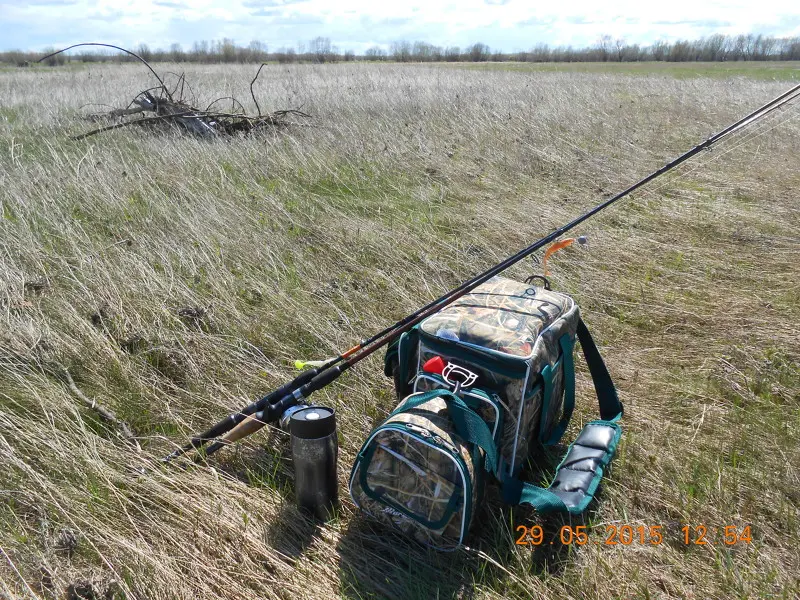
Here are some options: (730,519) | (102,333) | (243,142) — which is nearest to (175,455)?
(102,333)

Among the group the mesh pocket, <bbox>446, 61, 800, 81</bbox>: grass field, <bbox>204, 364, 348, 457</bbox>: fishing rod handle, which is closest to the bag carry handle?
the mesh pocket

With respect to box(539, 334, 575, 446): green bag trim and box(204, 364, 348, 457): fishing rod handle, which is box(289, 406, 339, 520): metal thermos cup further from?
box(539, 334, 575, 446): green bag trim

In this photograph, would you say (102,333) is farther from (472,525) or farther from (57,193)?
(57,193)

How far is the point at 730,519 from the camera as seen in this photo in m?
2.06

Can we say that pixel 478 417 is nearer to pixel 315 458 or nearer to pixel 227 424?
pixel 315 458

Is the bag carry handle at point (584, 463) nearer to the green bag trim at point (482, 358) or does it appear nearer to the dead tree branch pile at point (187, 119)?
the green bag trim at point (482, 358)

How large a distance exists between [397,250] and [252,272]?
3.78 ft

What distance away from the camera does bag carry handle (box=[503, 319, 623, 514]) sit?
201cm

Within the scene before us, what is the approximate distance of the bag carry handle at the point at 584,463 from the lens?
2014mm

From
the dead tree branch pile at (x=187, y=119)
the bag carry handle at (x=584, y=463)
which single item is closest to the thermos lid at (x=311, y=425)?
the bag carry handle at (x=584, y=463)

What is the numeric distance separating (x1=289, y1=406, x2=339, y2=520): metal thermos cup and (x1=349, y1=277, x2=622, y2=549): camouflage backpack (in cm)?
14

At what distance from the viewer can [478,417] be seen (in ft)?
6.36
